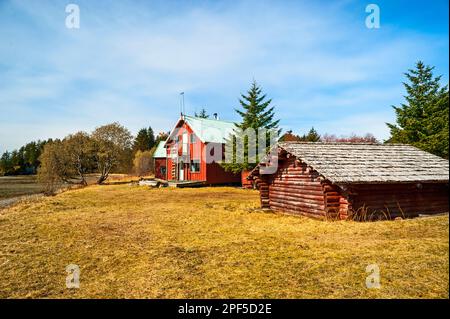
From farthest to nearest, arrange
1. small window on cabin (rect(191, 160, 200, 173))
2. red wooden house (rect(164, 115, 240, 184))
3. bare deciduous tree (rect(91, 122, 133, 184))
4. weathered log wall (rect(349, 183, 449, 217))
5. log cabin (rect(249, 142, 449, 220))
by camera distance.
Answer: bare deciduous tree (rect(91, 122, 133, 184)) < small window on cabin (rect(191, 160, 200, 173)) < red wooden house (rect(164, 115, 240, 184)) < weathered log wall (rect(349, 183, 449, 217)) < log cabin (rect(249, 142, 449, 220))

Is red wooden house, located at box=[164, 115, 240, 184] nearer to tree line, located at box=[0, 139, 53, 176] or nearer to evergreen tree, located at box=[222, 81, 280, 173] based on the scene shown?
evergreen tree, located at box=[222, 81, 280, 173]

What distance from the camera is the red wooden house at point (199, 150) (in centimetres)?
3278

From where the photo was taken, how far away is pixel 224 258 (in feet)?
26.1

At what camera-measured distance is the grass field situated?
5.85 meters

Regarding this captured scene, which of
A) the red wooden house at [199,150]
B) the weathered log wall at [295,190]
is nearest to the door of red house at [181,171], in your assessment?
the red wooden house at [199,150]

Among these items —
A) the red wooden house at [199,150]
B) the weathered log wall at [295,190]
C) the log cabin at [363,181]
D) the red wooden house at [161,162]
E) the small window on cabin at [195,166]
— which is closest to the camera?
the log cabin at [363,181]

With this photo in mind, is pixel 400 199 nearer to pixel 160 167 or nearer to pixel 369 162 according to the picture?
pixel 369 162

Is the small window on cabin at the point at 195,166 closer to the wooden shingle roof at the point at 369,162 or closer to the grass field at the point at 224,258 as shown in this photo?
the wooden shingle roof at the point at 369,162

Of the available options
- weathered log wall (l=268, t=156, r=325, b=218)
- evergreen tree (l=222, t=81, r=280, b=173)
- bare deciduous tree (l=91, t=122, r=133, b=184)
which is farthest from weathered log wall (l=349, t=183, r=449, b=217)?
bare deciduous tree (l=91, t=122, r=133, b=184)

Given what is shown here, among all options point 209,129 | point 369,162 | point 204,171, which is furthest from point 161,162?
point 369,162

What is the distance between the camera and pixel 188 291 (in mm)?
5902

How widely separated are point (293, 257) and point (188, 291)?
3.28 m

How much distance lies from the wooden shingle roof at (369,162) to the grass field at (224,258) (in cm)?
190
